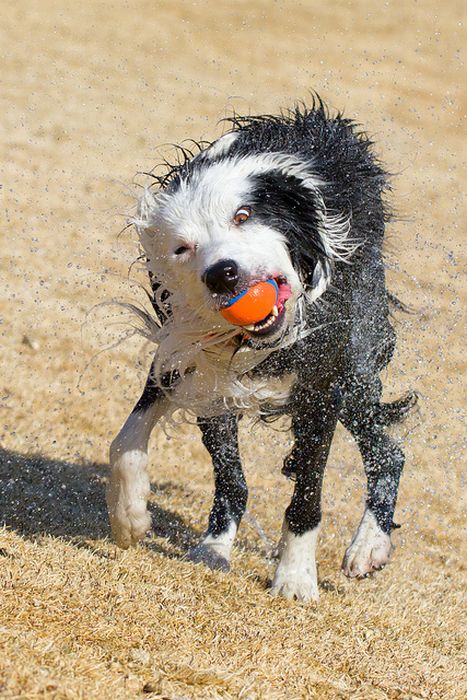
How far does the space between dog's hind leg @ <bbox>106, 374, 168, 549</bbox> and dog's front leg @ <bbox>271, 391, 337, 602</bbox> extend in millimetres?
566

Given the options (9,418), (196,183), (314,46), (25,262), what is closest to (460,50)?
(314,46)

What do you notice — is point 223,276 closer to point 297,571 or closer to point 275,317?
point 275,317

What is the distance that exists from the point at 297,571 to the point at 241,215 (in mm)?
1405

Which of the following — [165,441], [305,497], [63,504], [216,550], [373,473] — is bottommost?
[165,441]

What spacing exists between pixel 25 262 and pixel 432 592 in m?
4.77

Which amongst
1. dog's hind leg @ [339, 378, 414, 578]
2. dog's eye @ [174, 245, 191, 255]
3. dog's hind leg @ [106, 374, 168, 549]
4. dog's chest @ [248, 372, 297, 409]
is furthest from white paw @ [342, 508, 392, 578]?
dog's eye @ [174, 245, 191, 255]

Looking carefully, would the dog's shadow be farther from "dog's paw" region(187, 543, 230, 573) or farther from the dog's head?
the dog's head

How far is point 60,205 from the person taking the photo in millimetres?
9859

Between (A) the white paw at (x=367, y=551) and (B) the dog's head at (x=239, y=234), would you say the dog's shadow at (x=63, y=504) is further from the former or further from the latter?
(B) the dog's head at (x=239, y=234)

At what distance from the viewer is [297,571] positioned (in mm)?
3953

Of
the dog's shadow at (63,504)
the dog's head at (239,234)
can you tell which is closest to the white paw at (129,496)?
the dog's shadow at (63,504)

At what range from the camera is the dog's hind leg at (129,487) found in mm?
3768

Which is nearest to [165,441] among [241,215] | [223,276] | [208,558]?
[208,558]

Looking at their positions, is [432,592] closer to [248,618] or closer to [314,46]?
[248,618]
